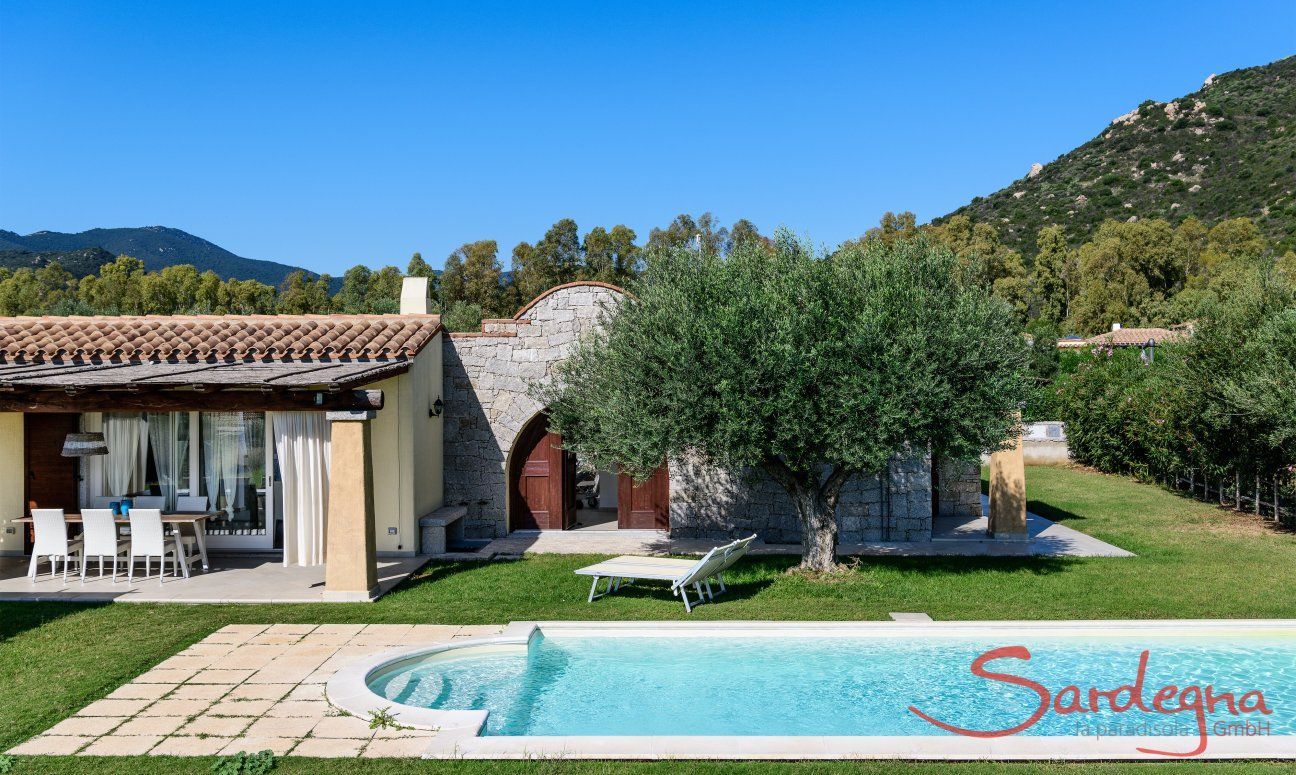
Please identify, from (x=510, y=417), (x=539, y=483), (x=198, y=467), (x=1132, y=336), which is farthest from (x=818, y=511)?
(x=1132, y=336)

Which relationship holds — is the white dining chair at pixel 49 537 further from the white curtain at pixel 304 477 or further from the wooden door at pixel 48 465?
the white curtain at pixel 304 477

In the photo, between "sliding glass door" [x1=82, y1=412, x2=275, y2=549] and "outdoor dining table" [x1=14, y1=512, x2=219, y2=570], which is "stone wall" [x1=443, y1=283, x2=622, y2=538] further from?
"outdoor dining table" [x1=14, y1=512, x2=219, y2=570]

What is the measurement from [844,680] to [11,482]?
12.8 metres

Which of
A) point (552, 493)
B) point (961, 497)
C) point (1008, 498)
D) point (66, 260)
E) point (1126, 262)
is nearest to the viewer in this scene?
point (1008, 498)

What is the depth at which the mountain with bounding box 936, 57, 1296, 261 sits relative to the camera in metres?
58.3

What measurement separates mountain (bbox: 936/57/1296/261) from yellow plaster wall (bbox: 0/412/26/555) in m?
59.9

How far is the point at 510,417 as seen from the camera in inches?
585

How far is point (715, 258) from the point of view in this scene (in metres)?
11.1

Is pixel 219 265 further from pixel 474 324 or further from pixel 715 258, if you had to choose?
pixel 715 258

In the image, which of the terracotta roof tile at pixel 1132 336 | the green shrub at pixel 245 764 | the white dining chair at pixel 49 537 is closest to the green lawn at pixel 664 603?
the green shrub at pixel 245 764

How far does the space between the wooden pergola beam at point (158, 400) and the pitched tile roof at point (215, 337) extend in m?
1.82

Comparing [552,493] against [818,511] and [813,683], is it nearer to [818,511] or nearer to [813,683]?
[818,511]

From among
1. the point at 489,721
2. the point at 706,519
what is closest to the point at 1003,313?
the point at 706,519

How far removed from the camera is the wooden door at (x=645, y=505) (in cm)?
1539
